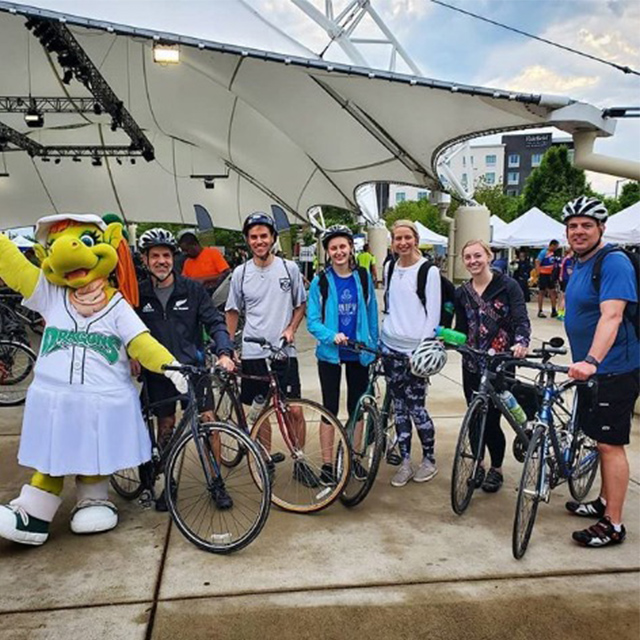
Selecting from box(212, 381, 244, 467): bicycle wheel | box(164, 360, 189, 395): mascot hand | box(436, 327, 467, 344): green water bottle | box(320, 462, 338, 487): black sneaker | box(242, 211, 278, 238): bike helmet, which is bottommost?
box(320, 462, 338, 487): black sneaker

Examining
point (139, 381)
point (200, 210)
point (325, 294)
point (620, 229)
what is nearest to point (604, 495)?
point (325, 294)

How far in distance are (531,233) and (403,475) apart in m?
16.7

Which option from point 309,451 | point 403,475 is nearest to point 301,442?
point 309,451

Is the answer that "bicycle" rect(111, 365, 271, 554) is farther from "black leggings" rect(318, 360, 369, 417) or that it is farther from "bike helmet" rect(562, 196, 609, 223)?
"bike helmet" rect(562, 196, 609, 223)

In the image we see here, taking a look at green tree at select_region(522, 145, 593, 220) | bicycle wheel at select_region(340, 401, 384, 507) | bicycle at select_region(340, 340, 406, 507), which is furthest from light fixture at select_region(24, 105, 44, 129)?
green tree at select_region(522, 145, 593, 220)

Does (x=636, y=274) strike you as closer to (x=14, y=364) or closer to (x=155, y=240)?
(x=155, y=240)

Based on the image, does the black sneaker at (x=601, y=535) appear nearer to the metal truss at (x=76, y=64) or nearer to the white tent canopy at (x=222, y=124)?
the white tent canopy at (x=222, y=124)

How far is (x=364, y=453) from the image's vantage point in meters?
3.73

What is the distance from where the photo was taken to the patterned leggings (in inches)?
145

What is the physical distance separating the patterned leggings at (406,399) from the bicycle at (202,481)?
3.30 feet

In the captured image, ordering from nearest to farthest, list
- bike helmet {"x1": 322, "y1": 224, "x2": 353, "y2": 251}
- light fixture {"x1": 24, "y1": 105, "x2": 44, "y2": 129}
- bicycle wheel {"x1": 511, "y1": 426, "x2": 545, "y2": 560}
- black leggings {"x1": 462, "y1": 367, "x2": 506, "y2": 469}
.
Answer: bicycle wheel {"x1": 511, "y1": 426, "x2": 545, "y2": 560}, bike helmet {"x1": 322, "y1": 224, "x2": 353, "y2": 251}, black leggings {"x1": 462, "y1": 367, "x2": 506, "y2": 469}, light fixture {"x1": 24, "y1": 105, "x2": 44, "y2": 129}

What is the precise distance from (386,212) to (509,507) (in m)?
58.2

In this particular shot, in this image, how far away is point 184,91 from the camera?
12727 millimetres

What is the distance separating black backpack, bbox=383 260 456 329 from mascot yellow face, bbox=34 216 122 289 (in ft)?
5.40
